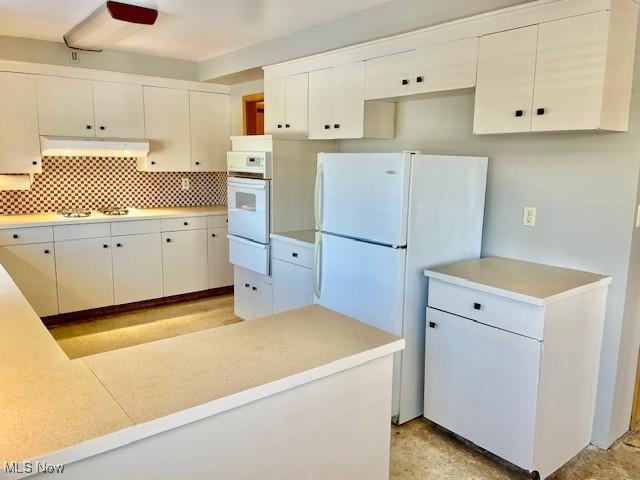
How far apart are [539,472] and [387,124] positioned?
7.53 feet

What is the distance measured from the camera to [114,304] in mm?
4516

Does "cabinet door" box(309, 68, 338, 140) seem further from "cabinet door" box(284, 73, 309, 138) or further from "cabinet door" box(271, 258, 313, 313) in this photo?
"cabinet door" box(271, 258, 313, 313)

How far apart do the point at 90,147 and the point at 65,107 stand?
1.36 feet

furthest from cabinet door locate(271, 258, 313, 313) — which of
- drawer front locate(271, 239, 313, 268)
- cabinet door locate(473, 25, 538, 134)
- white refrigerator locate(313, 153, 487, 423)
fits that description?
cabinet door locate(473, 25, 538, 134)

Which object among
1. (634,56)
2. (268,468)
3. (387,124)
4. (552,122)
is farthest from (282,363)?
(387,124)

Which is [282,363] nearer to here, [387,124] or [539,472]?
[539,472]

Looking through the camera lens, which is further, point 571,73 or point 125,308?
point 125,308

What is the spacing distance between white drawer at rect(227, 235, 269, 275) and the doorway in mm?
1542

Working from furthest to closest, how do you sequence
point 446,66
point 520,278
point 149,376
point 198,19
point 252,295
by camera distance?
point 252,295, point 198,19, point 446,66, point 520,278, point 149,376

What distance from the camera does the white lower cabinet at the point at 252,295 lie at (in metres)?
3.99

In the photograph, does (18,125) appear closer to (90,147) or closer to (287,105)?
(90,147)

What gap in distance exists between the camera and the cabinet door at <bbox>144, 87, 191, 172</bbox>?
15.9 feet

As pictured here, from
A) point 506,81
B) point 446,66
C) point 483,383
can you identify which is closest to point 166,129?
point 446,66

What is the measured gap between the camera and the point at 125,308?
4656mm
